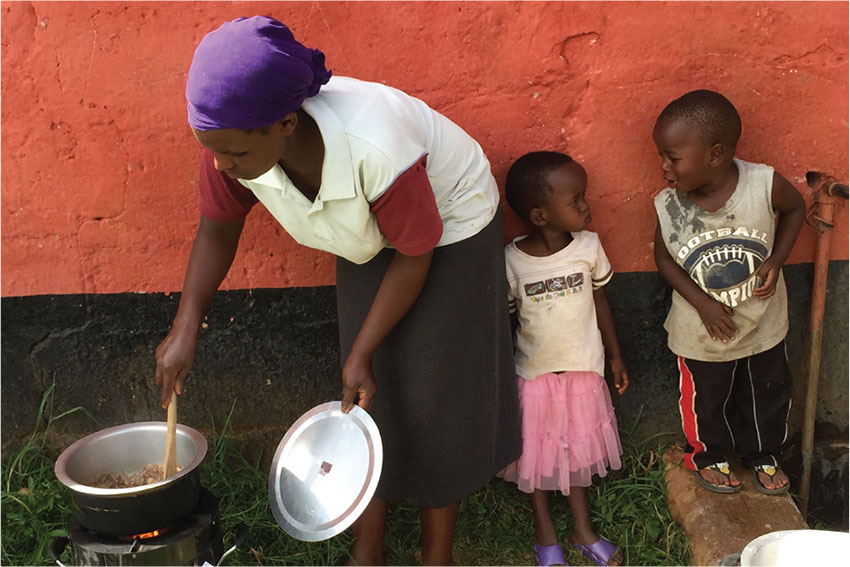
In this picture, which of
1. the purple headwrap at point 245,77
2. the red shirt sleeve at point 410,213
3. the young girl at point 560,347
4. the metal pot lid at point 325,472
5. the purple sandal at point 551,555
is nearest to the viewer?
the purple headwrap at point 245,77

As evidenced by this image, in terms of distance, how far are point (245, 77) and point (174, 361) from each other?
0.93m

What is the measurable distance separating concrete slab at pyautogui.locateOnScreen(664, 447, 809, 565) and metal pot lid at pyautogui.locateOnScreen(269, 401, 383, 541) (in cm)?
130

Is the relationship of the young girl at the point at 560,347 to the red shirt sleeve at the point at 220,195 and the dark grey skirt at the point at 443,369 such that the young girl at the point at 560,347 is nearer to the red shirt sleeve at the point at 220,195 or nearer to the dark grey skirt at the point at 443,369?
the dark grey skirt at the point at 443,369

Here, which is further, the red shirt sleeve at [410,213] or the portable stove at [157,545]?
the portable stove at [157,545]

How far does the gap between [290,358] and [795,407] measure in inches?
79.3

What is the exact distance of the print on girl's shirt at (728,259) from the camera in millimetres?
2727

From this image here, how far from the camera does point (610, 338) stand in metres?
2.98

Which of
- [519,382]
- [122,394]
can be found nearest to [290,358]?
[122,394]

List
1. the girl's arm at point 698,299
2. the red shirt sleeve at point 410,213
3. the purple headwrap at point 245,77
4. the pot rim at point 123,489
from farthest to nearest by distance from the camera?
the girl's arm at point 698,299 → the pot rim at point 123,489 → the red shirt sleeve at point 410,213 → the purple headwrap at point 245,77

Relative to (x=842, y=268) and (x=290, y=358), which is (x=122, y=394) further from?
(x=842, y=268)

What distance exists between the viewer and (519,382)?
291 centimetres

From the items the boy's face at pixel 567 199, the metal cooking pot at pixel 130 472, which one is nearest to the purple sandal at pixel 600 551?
the boy's face at pixel 567 199

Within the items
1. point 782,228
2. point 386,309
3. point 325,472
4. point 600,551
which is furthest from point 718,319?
point 325,472

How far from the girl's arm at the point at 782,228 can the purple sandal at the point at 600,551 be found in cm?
106
